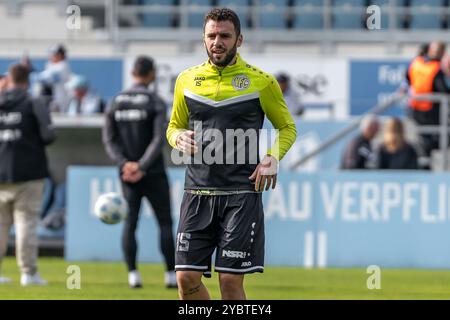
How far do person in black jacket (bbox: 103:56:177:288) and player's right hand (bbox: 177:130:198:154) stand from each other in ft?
14.6

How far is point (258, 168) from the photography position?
7.64 m

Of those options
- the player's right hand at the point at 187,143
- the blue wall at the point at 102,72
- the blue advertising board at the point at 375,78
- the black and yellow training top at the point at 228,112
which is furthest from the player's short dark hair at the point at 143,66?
the blue advertising board at the point at 375,78

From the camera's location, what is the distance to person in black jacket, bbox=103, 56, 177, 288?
12.1 metres

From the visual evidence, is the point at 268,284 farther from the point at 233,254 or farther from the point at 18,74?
the point at 233,254

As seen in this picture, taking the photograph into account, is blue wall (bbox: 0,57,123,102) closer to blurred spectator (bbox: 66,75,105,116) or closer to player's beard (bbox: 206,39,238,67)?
blurred spectator (bbox: 66,75,105,116)

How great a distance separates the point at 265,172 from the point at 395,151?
8800 millimetres

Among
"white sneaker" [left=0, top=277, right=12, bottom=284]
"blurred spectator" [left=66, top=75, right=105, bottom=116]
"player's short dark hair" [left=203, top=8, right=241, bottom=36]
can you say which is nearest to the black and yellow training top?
"player's short dark hair" [left=203, top=8, right=241, bottom=36]

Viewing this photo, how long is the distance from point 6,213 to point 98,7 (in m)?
11.8

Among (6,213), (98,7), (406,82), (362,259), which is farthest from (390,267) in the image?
(98,7)

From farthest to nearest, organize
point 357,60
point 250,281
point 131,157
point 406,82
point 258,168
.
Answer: point 357,60 → point 406,82 → point 250,281 → point 131,157 → point 258,168

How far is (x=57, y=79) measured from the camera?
19.6 meters

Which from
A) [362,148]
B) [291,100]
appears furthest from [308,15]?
[362,148]

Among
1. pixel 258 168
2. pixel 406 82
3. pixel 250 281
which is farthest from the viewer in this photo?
pixel 406 82
